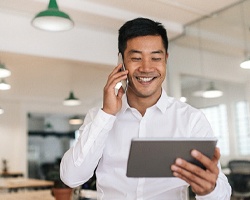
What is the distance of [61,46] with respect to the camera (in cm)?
441

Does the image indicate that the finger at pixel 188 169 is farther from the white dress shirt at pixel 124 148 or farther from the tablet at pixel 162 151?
the white dress shirt at pixel 124 148

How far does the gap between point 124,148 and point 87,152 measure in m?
0.21

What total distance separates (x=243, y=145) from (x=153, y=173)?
10.0 ft

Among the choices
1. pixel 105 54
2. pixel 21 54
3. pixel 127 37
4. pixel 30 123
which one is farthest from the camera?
pixel 30 123

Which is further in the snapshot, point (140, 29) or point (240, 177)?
point (240, 177)

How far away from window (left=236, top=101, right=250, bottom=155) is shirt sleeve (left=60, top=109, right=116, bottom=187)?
2844 millimetres

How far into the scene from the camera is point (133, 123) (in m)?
1.60

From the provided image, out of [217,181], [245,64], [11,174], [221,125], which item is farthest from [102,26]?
[11,174]

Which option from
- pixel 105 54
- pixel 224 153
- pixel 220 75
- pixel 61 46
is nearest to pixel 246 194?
pixel 224 153

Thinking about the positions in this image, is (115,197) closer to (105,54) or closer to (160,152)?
(160,152)

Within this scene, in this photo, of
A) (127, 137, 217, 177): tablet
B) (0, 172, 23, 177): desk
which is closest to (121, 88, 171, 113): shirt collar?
(127, 137, 217, 177): tablet

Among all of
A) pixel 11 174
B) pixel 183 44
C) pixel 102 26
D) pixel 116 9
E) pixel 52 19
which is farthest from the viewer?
pixel 11 174

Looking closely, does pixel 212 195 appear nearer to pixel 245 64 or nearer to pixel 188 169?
pixel 188 169

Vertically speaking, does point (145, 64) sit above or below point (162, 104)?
above
